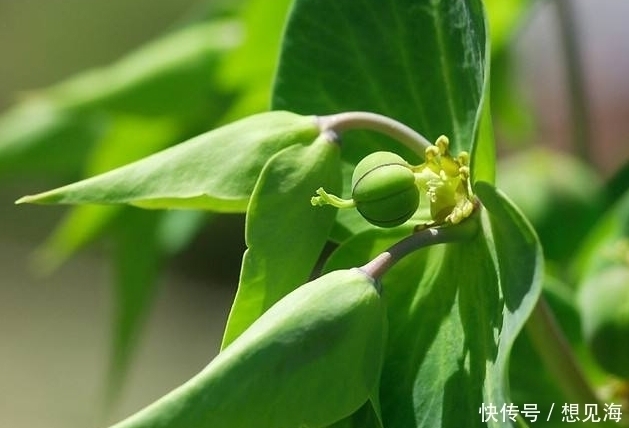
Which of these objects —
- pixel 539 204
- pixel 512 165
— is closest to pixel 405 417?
pixel 539 204

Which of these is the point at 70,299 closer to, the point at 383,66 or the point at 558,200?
the point at 558,200

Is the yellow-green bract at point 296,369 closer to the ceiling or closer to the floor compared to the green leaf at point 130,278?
closer to the ceiling

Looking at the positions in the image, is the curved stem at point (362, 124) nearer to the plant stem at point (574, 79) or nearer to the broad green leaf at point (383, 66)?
the broad green leaf at point (383, 66)

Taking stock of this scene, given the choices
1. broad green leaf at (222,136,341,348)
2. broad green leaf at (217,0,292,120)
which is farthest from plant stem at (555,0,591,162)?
broad green leaf at (222,136,341,348)

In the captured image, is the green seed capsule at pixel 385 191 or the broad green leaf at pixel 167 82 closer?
the green seed capsule at pixel 385 191

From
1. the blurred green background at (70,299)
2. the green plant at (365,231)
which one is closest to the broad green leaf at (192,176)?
the green plant at (365,231)

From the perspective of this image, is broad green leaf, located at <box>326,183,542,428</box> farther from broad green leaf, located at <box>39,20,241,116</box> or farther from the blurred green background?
the blurred green background
